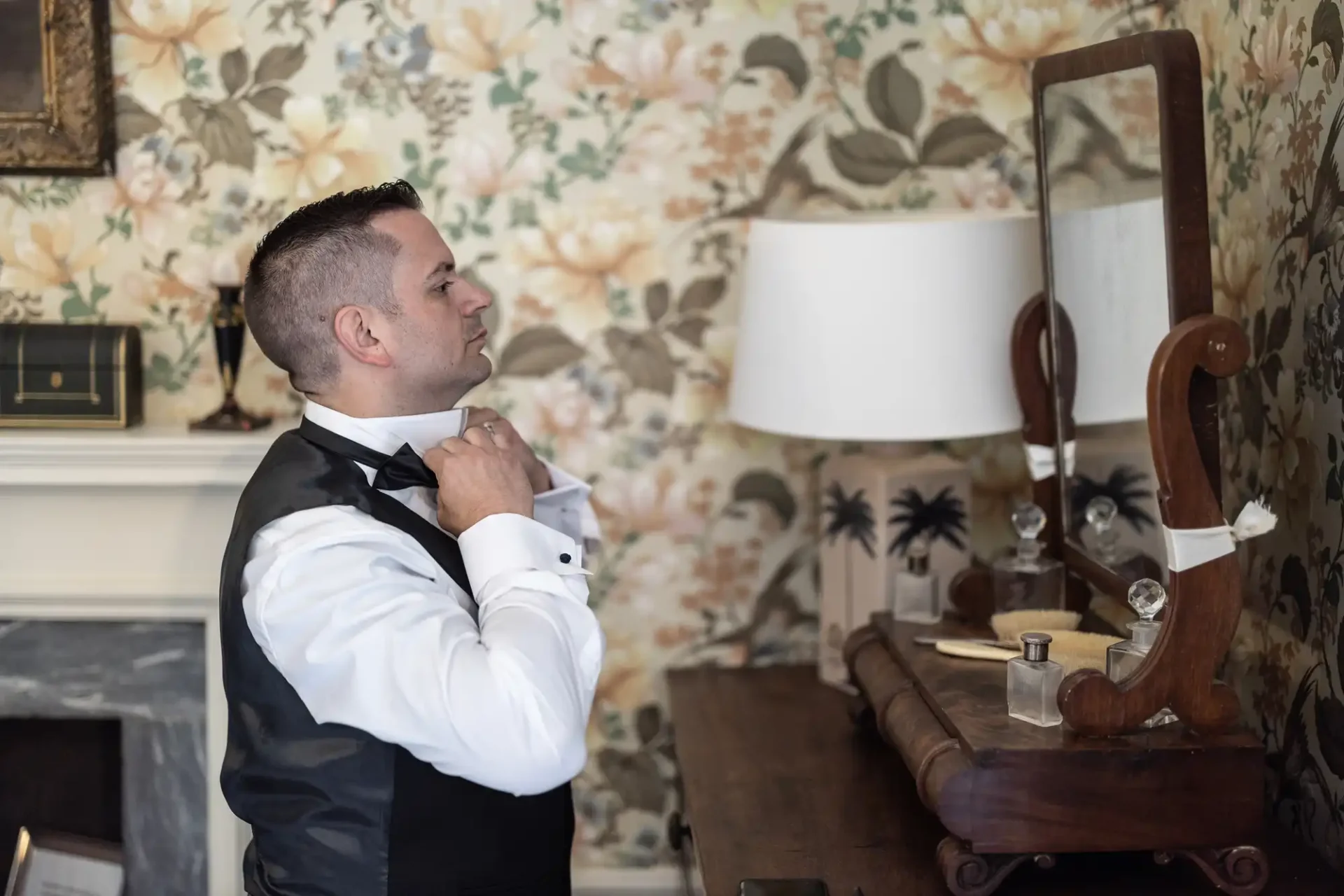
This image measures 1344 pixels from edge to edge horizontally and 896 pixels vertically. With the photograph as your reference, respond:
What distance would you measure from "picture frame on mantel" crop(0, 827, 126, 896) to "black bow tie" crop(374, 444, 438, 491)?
1.09m

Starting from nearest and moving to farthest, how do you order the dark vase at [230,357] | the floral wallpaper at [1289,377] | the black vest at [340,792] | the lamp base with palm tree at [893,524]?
the black vest at [340,792], the floral wallpaper at [1289,377], the lamp base with palm tree at [893,524], the dark vase at [230,357]

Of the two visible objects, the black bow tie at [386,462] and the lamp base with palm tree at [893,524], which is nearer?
the black bow tie at [386,462]

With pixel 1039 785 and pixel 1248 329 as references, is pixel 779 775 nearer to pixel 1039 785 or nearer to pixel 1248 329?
pixel 1039 785

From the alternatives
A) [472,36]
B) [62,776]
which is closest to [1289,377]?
[472,36]

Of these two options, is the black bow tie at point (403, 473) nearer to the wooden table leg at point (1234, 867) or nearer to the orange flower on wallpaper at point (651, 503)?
the orange flower on wallpaper at point (651, 503)

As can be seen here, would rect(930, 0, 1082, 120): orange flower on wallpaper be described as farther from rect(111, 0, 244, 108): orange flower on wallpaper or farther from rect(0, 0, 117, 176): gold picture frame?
rect(0, 0, 117, 176): gold picture frame

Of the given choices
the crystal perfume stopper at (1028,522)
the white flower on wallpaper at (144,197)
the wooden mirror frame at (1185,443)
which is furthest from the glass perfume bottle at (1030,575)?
the white flower on wallpaper at (144,197)

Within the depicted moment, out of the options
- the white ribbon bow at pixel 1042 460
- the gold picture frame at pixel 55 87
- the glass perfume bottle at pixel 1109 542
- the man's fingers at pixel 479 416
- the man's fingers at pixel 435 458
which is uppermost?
the gold picture frame at pixel 55 87

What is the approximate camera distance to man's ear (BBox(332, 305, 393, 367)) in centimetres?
166

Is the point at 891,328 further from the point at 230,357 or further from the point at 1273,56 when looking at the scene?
the point at 230,357

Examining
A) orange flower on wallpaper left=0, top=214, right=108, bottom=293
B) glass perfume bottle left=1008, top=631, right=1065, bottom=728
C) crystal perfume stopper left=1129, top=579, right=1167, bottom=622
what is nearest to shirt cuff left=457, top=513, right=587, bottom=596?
glass perfume bottle left=1008, top=631, right=1065, bottom=728

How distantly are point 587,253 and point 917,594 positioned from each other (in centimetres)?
80

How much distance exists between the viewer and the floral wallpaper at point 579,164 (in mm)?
2270

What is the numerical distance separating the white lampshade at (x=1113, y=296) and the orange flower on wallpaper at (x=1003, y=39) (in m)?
0.53
